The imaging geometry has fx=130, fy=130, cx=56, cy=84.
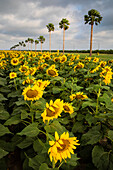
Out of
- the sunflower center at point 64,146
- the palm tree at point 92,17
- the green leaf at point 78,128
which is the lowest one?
the green leaf at point 78,128

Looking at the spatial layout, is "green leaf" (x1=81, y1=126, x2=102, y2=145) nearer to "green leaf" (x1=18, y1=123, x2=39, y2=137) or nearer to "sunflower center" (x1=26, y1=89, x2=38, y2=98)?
"green leaf" (x1=18, y1=123, x2=39, y2=137)

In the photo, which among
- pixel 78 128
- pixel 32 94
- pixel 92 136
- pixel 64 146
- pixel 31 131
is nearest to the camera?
pixel 64 146

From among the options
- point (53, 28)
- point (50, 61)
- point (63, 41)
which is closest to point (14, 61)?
point (50, 61)

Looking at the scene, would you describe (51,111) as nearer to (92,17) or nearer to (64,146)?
(64,146)

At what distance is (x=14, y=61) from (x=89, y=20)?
27.2m

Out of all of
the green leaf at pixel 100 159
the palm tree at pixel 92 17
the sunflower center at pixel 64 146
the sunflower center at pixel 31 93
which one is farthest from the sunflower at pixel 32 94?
the palm tree at pixel 92 17

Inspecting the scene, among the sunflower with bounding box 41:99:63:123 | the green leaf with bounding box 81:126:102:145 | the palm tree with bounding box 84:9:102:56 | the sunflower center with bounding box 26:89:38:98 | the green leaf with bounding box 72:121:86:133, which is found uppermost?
the palm tree with bounding box 84:9:102:56

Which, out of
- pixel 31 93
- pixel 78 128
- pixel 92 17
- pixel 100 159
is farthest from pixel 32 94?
pixel 92 17

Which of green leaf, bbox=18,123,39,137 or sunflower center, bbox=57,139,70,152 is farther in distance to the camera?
green leaf, bbox=18,123,39,137

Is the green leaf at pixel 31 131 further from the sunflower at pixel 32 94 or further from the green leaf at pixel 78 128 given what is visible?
the green leaf at pixel 78 128

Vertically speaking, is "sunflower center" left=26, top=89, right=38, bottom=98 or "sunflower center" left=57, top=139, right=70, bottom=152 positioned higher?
"sunflower center" left=26, top=89, right=38, bottom=98

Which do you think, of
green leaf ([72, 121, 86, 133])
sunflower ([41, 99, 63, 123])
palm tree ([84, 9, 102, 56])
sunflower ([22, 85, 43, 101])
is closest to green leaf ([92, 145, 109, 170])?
green leaf ([72, 121, 86, 133])

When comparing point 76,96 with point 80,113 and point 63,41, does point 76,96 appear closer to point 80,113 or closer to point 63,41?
Result: point 80,113

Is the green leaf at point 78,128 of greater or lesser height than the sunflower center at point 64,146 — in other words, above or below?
below
